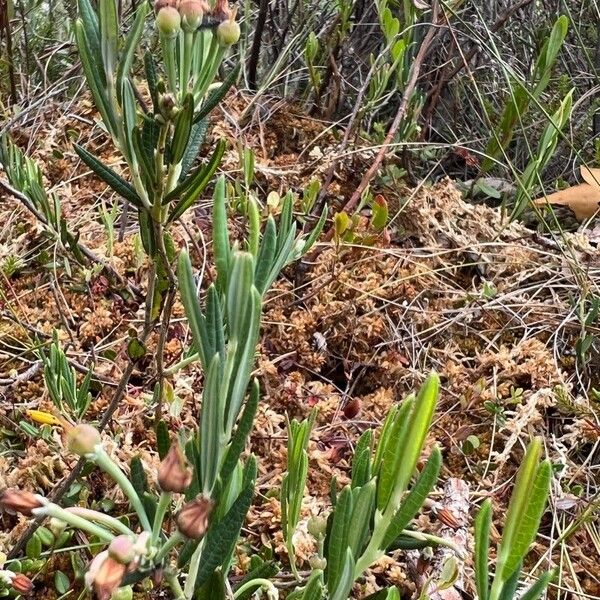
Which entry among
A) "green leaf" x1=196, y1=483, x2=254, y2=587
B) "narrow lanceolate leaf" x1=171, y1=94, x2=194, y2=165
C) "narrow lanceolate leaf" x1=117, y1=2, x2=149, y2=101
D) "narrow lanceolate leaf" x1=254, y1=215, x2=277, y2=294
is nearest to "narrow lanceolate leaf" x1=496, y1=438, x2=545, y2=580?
"green leaf" x1=196, y1=483, x2=254, y2=587

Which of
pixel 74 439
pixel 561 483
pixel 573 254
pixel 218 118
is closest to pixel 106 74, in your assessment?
pixel 74 439

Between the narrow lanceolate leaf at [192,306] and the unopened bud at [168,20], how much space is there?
0.24 metres

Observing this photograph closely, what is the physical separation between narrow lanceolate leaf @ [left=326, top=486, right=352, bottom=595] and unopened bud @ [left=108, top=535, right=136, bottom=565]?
0.19 metres

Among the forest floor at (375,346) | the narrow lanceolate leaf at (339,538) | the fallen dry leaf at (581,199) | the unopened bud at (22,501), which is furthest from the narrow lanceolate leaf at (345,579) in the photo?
the fallen dry leaf at (581,199)

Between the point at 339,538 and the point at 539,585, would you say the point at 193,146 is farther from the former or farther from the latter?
the point at 539,585

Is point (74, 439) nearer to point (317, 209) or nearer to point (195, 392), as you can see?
point (195, 392)

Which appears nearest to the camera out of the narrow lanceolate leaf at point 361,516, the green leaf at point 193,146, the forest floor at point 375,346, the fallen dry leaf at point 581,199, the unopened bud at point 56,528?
the narrow lanceolate leaf at point 361,516

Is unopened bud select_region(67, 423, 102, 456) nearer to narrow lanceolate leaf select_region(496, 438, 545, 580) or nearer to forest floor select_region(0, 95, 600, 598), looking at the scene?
narrow lanceolate leaf select_region(496, 438, 545, 580)

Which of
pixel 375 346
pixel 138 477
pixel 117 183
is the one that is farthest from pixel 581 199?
Result: pixel 138 477

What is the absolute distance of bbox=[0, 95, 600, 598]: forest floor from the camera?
1207 millimetres

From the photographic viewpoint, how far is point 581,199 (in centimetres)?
190

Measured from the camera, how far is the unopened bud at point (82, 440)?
52cm

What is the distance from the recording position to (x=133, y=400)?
130cm

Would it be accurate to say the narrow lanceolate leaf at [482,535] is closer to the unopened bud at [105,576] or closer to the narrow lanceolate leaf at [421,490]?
the narrow lanceolate leaf at [421,490]
